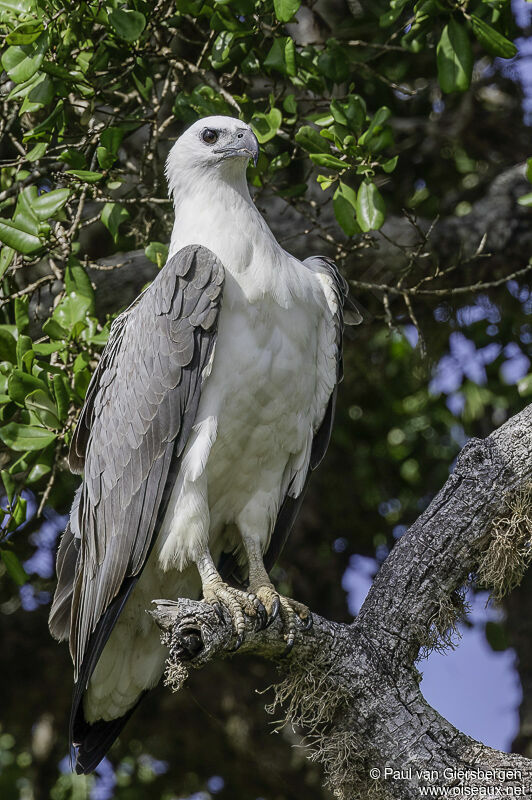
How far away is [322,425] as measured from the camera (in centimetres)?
414

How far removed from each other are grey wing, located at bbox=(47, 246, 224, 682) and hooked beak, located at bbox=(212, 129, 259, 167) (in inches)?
17.3

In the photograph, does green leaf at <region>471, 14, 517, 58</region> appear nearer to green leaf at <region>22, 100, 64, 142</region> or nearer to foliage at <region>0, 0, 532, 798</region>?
foliage at <region>0, 0, 532, 798</region>

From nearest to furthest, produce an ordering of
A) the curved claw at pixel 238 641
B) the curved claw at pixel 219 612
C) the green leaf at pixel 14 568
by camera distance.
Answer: the curved claw at pixel 219 612 → the curved claw at pixel 238 641 → the green leaf at pixel 14 568

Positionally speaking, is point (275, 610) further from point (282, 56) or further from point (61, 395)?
point (282, 56)

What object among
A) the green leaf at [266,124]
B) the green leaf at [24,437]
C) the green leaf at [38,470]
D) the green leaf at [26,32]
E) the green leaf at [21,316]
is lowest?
the green leaf at [38,470]

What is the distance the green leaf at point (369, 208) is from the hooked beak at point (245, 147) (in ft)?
1.44

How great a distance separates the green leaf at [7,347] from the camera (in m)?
3.96

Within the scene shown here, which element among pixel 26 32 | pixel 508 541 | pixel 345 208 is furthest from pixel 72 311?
pixel 508 541

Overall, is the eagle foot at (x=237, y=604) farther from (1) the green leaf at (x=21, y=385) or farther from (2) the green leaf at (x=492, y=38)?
(2) the green leaf at (x=492, y=38)

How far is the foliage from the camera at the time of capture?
3855mm

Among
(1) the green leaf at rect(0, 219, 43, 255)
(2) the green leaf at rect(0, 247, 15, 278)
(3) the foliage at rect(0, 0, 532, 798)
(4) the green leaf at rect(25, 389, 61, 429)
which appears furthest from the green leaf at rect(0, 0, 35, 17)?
(4) the green leaf at rect(25, 389, 61, 429)

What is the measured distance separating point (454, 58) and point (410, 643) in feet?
7.28

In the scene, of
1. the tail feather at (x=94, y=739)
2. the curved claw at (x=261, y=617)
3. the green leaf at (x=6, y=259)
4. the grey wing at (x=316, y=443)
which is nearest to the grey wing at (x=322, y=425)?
the grey wing at (x=316, y=443)

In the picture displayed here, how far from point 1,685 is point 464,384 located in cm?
337
